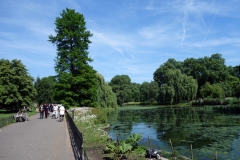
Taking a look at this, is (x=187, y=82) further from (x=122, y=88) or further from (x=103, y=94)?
(x=122, y=88)

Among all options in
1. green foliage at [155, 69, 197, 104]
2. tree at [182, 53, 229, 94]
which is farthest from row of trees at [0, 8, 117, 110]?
tree at [182, 53, 229, 94]

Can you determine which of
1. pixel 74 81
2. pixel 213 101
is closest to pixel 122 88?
Result: pixel 213 101

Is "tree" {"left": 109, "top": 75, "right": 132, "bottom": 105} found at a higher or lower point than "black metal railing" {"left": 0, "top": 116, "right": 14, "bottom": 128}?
higher

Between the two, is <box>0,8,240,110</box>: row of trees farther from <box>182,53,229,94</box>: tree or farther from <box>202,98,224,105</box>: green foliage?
<box>202,98,224,105</box>: green foliage

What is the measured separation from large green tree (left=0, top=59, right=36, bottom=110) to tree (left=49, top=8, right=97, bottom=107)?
587 inches

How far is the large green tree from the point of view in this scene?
4616cm

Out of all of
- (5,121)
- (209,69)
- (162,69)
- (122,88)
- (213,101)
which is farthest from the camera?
(122,88)

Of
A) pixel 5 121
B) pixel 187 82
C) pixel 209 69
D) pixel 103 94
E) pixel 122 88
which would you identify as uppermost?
pixel 209 69

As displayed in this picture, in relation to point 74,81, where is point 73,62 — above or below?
above

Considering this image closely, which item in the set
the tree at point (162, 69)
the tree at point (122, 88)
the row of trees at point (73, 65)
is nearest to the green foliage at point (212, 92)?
the tree at point (162, 69)

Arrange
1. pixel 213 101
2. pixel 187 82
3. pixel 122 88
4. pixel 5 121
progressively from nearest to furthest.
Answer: pixel 5 121
pixel 213 101
pixel 187 82
pixel 122 88

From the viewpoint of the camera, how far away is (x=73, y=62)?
35688mm

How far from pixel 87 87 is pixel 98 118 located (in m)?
8.65

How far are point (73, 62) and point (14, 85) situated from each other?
60.5ft
